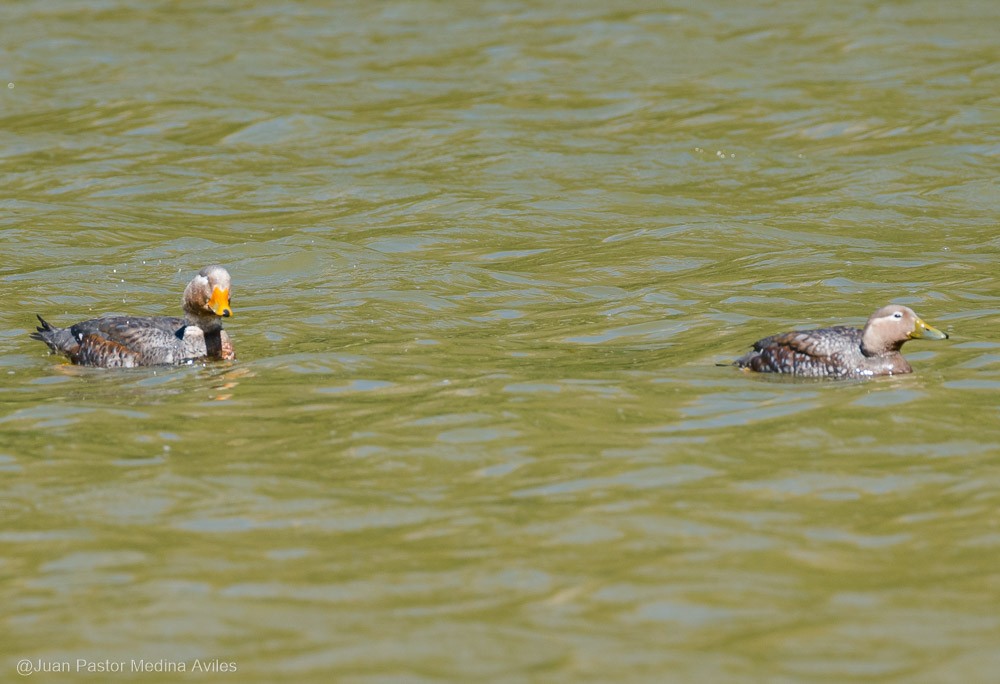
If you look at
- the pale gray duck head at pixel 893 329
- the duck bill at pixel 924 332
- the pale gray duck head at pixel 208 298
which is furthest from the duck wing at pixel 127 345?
the duck bill at pixel 924 332

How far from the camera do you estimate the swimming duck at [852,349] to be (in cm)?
1159

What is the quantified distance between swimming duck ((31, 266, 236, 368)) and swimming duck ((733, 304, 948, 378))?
4.38m

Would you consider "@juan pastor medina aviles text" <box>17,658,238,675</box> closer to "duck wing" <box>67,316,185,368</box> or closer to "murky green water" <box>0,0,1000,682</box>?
"murky green water" <box>0,0,1000,682</box>

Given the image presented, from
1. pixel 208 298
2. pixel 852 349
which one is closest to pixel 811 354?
pixel 852 349

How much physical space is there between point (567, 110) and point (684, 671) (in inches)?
660

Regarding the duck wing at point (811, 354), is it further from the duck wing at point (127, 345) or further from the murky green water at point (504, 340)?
the duck wing at point (127, 345)

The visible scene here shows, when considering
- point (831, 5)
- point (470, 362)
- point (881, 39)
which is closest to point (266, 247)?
point (470, 362)

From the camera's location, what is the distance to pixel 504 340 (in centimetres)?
1334

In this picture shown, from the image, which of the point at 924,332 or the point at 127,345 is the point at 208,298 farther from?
the point at 924,332

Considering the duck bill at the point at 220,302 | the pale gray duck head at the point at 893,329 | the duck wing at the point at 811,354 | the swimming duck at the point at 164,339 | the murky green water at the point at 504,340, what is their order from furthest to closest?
the swimming duck at the point at 164,339
the duck bill at the point at 220,302
the duck wing at the point at 811,354
the pale gray duck head at the point at 893,329
the murky green water at the point at 504,340

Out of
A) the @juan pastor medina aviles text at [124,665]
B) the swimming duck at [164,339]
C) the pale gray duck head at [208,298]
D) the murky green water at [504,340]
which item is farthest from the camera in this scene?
the swimming duck at [164,339]

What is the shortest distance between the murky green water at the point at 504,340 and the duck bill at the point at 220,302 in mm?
467

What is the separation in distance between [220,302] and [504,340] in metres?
2.47

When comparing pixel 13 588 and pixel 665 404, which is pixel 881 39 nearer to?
pixel 665 404
